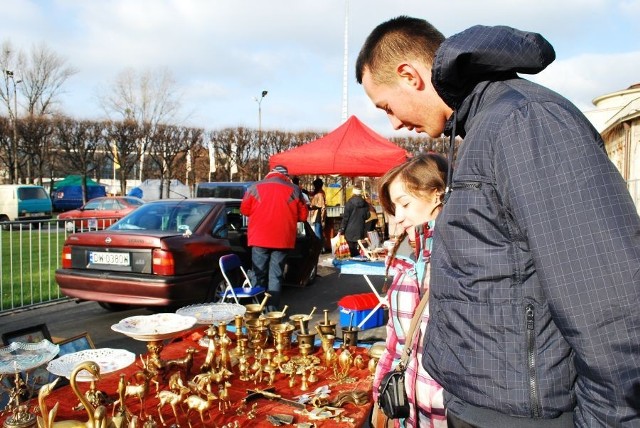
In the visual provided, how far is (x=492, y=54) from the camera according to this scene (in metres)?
1.18

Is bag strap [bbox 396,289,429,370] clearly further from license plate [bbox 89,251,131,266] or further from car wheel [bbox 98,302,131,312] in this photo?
car wheel [bbox 98,302,131,312]

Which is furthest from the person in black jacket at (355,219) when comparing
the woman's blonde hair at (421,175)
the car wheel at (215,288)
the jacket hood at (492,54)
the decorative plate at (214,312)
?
the jacket hood at (492,54)

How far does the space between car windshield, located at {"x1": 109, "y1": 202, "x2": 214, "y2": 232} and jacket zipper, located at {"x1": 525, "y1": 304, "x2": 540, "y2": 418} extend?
5.51 m

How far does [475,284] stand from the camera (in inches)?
46.6

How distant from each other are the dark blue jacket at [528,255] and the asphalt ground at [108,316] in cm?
386

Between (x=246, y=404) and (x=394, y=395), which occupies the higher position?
(x=394, y=395)

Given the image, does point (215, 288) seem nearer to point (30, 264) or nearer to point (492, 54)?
point (30, 264)

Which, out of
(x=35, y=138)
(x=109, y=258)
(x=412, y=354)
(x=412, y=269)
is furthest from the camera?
(x=35, y=138)

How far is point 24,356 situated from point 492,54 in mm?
2407

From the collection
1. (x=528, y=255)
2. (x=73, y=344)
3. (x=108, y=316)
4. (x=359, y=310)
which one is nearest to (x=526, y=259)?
(x=528, y=255)

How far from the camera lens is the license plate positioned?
5.91m

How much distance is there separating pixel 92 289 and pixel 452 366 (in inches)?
223

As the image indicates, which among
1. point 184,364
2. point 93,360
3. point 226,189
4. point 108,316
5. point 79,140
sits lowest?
point 108,316

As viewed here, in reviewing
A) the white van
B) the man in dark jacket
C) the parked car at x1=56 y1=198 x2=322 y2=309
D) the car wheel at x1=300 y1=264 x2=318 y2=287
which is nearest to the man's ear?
the man in dark jacket
